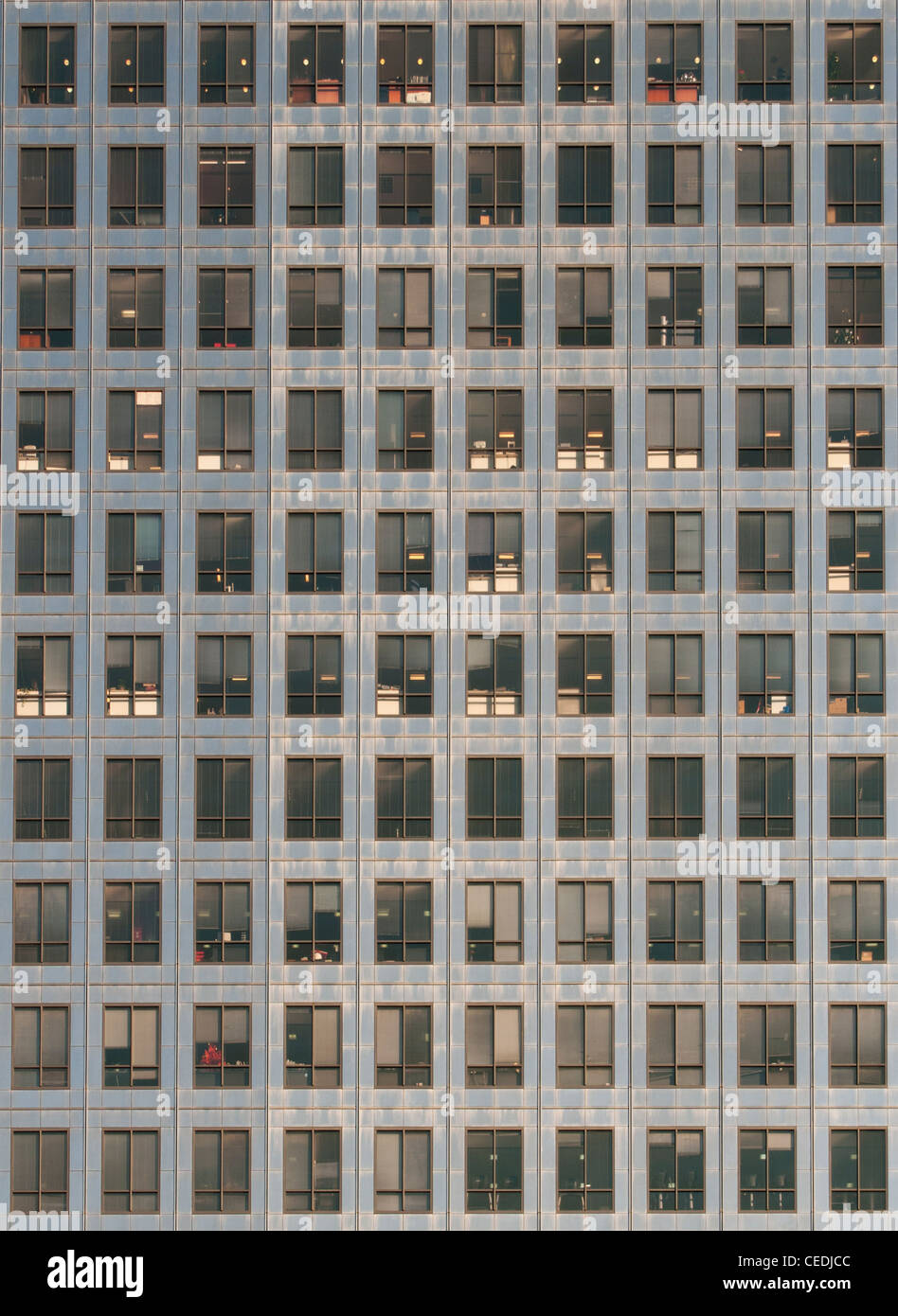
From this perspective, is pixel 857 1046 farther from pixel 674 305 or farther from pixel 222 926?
pixel 674 305

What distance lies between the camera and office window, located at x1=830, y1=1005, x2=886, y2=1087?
2833 cm

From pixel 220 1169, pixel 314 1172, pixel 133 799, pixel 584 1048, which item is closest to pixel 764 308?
pixel 584 1048

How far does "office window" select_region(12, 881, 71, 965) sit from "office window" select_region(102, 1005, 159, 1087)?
191cm

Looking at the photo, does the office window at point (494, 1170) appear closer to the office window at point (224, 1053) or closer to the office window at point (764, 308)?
the office window at point (224, 1053)

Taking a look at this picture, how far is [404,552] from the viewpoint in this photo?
94.9 ft

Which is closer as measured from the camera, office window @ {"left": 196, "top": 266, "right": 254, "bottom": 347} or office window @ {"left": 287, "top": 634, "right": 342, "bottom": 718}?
office window @ {"left": 287, "top": 634, "right": 342, "bottom": 718}

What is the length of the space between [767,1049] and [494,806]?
8541 millimetres

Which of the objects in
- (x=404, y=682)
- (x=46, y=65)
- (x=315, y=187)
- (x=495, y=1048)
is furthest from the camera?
(x=46, y=65)

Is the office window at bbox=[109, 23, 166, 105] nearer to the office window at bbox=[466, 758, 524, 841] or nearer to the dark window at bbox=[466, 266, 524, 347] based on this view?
the dark window at bbox=[466, 266, 524, 347]

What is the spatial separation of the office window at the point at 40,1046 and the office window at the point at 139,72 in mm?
22070

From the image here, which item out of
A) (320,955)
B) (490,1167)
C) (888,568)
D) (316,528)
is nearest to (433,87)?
(316,528)

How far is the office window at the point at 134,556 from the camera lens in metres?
29.1

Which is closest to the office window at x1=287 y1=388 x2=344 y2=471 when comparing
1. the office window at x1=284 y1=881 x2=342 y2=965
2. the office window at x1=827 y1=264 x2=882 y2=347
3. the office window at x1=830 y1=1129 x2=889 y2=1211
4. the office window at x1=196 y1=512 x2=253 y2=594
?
the office window at x1=196 y1=512 x2=253 y2=594
